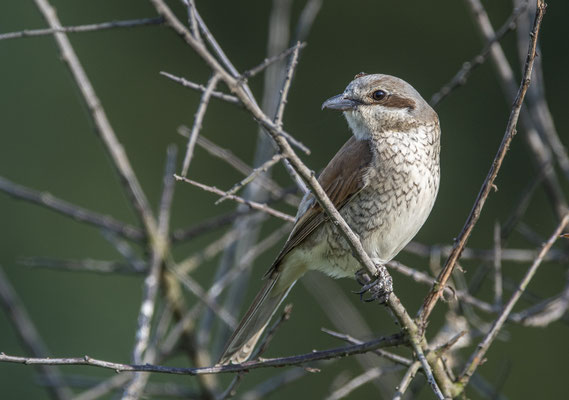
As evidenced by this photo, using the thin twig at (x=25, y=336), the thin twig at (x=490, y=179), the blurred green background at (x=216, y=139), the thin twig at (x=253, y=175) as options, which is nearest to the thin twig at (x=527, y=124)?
the thin twig at (x=490, y=179)

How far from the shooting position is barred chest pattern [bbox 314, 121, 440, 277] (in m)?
3.29

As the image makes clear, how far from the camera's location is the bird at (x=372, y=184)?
331 centimetres

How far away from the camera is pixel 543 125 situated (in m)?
3.89

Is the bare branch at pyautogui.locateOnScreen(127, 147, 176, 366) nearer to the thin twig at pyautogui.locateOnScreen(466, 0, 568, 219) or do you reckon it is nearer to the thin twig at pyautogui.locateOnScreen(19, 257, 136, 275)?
the thin twig at pyautogui.locateOnScreen(19, 257, 136, 275)

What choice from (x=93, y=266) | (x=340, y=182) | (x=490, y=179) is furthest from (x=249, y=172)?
(x=490, y=179)

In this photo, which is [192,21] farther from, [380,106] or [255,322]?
[255,322]

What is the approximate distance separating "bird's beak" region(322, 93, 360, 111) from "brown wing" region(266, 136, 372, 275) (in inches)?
6.8

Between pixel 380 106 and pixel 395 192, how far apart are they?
0.39m

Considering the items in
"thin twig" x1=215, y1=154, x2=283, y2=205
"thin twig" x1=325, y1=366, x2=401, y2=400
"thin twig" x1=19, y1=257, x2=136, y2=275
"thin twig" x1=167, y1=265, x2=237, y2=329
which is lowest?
"thin twig" x1=325, y1=366, x2=401, y2=400

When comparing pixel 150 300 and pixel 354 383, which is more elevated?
pixel 150 300

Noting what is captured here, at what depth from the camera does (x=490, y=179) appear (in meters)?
2.45

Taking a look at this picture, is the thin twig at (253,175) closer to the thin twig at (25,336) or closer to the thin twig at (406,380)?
the thin twig at (406,380)

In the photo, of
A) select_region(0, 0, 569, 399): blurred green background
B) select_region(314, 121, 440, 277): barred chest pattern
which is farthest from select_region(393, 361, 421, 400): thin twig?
select_region(0, 0, 569, 399): blurred green background

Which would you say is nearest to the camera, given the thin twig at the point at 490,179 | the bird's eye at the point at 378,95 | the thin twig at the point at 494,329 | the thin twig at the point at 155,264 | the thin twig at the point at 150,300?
the thin twig at the point at 490,179
